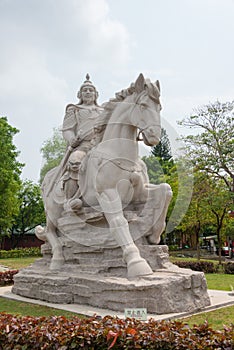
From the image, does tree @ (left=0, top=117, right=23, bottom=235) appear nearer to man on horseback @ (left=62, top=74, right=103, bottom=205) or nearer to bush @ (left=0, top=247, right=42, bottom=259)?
bush @ (left=0, top=247, right=42, bottom=259)

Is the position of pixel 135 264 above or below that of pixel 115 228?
below

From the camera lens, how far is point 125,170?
500cm

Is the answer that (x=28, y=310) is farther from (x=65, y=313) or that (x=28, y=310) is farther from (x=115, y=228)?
(x=115, y=228)

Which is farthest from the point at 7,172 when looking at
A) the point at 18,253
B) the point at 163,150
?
the point at 163,150

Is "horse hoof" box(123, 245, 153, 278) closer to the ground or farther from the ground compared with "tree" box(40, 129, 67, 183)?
closer to the ground

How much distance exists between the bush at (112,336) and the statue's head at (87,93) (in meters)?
4.48

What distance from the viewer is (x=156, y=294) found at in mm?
4160

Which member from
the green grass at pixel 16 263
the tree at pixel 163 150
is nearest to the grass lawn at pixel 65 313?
the tree at pixel 163 150

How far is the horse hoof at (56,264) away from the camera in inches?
220

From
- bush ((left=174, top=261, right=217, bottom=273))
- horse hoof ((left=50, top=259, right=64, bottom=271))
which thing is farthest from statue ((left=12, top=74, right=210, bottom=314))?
bush ((left=174, top=261, right=217, bottom=273))

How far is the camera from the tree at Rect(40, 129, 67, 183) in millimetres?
7754

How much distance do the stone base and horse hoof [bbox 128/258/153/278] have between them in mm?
72

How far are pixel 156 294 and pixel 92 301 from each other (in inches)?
37.0

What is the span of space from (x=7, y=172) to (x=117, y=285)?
15.2 metres
